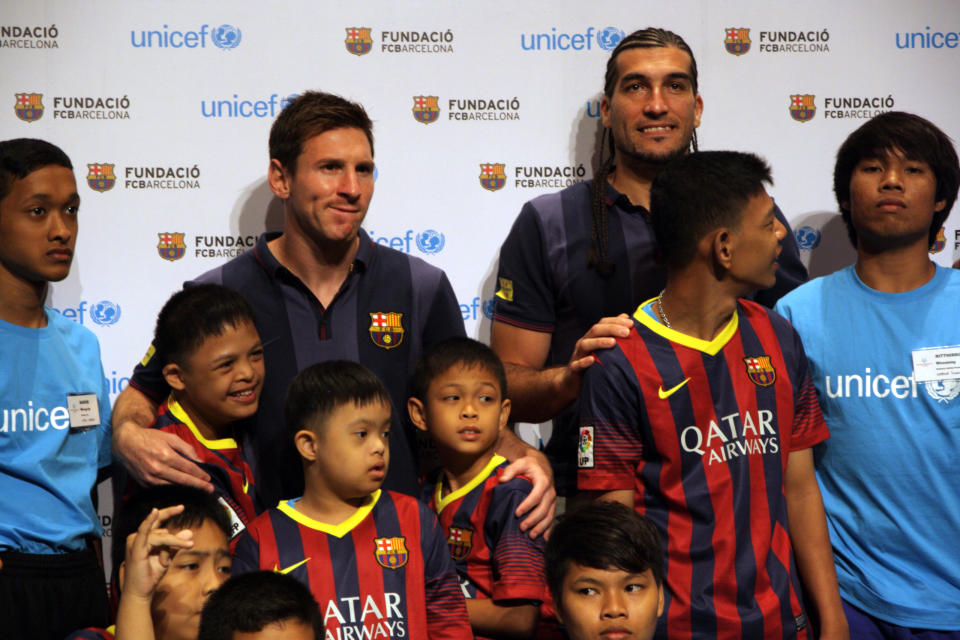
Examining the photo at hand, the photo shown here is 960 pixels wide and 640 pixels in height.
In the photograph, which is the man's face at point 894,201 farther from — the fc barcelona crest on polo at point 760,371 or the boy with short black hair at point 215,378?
the boy with short black hair at point 215,378

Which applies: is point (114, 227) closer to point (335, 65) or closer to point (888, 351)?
point (335, 65)

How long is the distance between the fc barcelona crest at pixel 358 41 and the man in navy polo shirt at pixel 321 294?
0.69 meters

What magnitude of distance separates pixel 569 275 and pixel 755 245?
2.91 ft

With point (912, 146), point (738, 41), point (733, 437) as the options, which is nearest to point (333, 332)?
point (733, 437)

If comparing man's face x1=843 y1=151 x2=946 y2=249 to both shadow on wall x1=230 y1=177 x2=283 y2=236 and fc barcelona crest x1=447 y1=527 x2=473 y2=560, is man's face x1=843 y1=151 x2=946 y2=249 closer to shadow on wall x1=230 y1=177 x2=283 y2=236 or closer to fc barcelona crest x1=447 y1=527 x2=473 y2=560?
fc barcelona crest x1=447 y1=527 x2=473 y2=560

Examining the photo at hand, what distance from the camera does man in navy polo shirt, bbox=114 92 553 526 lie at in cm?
341

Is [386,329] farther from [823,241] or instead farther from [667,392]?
[823,241]

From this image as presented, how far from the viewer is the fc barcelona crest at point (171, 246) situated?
4.24 m

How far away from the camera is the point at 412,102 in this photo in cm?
427

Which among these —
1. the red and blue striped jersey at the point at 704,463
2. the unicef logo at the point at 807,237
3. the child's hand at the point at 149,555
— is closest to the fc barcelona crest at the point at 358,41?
the red and blue striped jersey at the point at 704,463

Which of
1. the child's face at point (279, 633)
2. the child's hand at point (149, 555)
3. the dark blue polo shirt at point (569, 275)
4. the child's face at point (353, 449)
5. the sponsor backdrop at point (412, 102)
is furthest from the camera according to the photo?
the sponsor backdrop at point (412, 102)

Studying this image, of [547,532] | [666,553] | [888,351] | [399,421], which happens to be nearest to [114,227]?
[399,421]

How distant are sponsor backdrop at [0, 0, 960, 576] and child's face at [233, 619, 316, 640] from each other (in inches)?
79.3

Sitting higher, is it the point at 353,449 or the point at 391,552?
the point at 353,449
